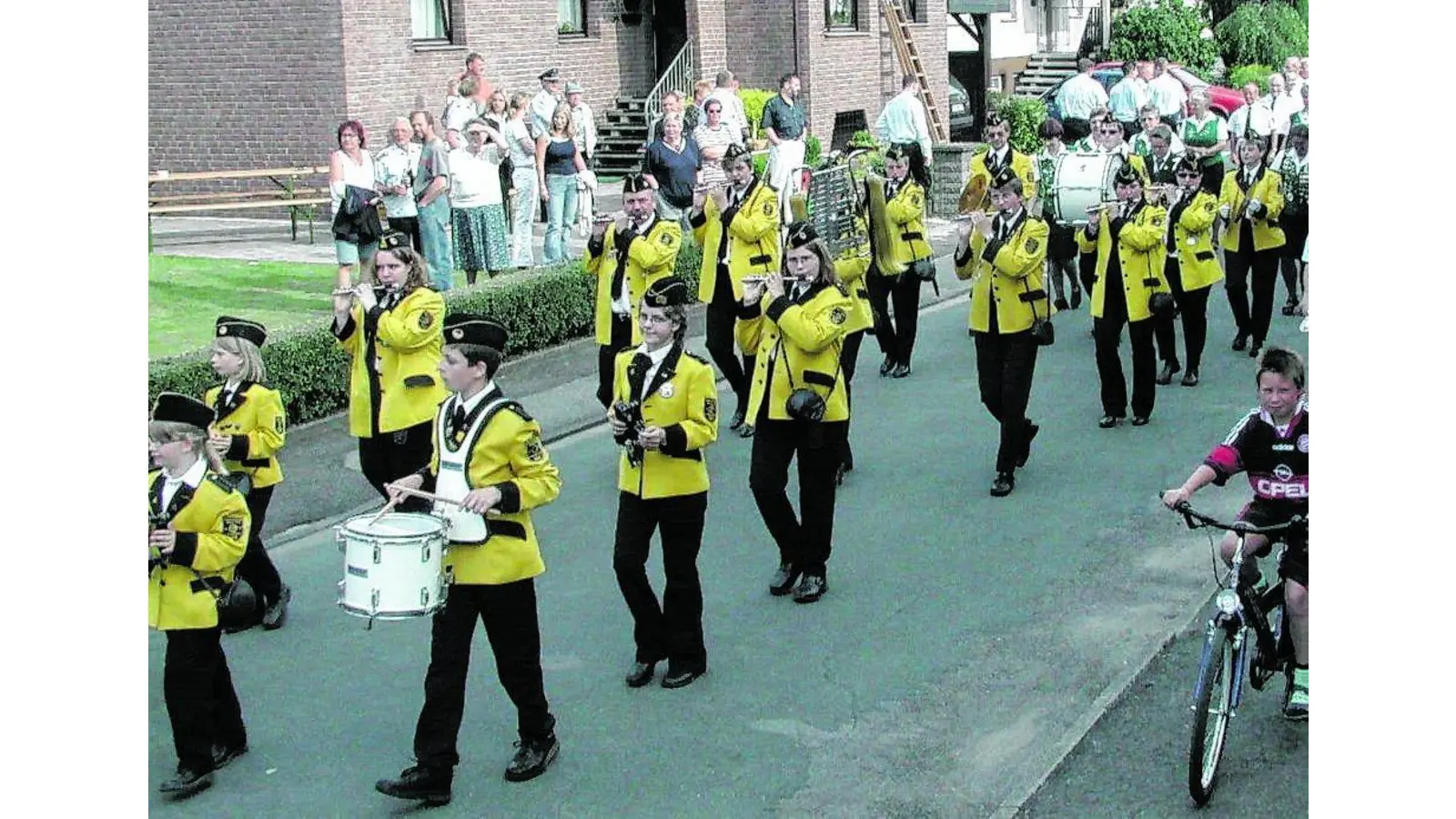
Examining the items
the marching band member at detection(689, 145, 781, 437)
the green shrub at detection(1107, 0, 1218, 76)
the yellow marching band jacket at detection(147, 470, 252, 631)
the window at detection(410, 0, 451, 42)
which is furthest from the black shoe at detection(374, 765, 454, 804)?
the green shrub at detection(1107, 0, 1218, 76)

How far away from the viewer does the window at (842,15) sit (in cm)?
3284

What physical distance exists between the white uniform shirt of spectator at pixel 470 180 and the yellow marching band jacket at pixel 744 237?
536 centimetres

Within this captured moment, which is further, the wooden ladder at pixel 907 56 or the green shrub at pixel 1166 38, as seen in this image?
the green shrub at pixel 1166 38

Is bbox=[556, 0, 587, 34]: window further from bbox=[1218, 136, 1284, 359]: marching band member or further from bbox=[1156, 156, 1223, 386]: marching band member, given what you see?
bbox=[1156, 156, 1223, 386]: marching band member

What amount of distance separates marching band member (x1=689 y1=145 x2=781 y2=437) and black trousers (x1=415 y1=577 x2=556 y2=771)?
5749 mm

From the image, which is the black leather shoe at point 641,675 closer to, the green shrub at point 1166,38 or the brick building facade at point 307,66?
the brick building facade at point 307,66

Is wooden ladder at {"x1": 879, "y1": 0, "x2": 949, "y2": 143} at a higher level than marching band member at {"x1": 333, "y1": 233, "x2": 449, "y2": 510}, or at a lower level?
higher

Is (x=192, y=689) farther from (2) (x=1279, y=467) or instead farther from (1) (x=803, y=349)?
(2) (x=1279, y=467)

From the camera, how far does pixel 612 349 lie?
1398 centimetres

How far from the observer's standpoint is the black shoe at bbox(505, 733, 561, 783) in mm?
8508

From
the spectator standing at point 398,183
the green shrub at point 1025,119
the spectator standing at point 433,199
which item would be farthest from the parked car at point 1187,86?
the spectator standing at point 398,183

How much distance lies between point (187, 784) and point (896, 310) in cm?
902

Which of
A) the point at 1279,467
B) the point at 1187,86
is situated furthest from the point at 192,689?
the point at 1187,86

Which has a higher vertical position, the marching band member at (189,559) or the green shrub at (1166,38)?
the green shrub at (1166,38)
